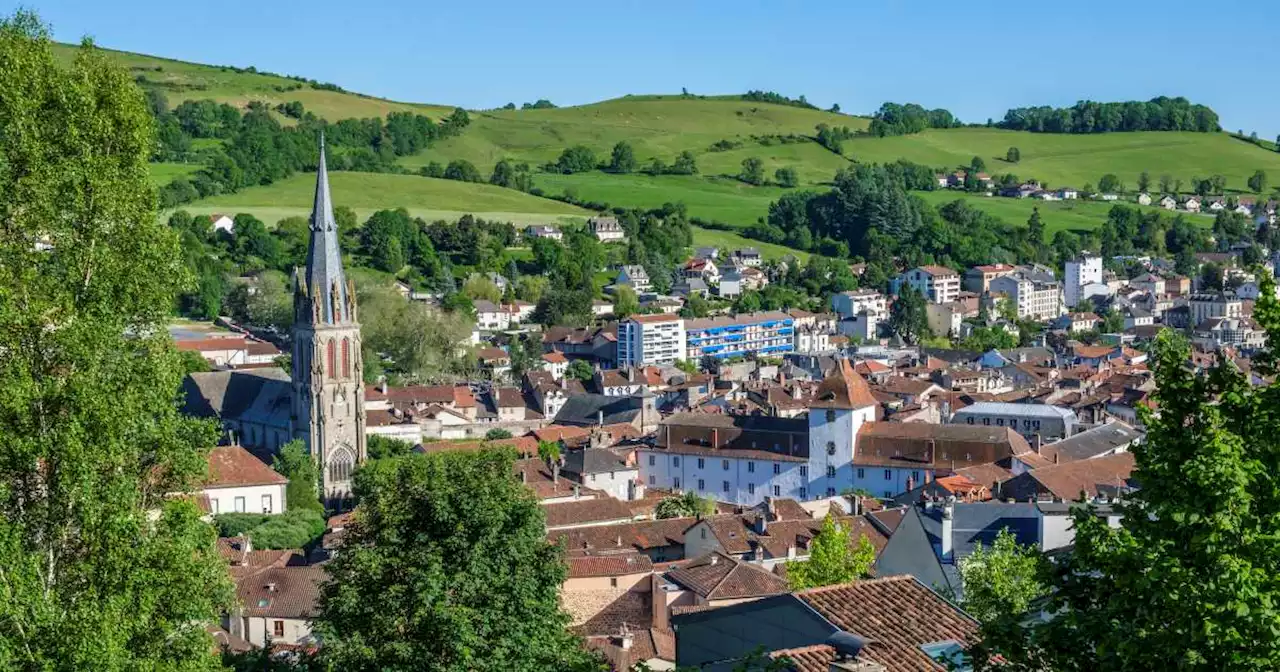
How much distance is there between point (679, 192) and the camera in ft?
555

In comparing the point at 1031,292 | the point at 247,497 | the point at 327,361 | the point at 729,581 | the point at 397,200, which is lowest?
the point at 247,497

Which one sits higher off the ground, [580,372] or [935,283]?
[935,283]

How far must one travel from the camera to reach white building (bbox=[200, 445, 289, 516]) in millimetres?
53750

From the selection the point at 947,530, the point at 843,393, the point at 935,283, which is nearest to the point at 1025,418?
the point at 843,393

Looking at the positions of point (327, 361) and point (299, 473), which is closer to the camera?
point (299, 473)

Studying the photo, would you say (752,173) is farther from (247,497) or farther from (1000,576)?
(1000,576)

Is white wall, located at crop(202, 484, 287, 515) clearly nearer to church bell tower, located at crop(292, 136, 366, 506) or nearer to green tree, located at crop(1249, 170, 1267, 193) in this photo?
church bell tower, located at crop(292, 136, 366, 506)

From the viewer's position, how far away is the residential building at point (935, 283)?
13512 cm

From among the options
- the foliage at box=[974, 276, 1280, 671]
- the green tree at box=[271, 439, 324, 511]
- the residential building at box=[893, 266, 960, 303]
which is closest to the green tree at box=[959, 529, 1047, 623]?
the foliage at box=[974, 276, 1280, 671]

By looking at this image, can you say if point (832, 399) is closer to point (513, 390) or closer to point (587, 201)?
point (513, 390)

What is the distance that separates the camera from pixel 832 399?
2422 inches

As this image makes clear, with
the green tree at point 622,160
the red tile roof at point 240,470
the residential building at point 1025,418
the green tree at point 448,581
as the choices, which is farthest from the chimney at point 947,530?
the green tree at point 622,160

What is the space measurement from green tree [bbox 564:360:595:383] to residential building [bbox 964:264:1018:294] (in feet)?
166

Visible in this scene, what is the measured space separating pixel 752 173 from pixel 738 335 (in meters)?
70.1
